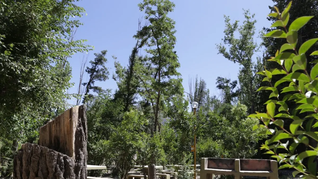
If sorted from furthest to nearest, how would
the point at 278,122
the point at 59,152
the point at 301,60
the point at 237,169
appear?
the point at 237,169 < the point at 59,152 < the point at 278,122 < the point at 301,60

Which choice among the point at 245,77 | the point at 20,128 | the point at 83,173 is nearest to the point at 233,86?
the point at 245,77

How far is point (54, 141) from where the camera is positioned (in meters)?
2.33

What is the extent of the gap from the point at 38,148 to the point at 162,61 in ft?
59.8

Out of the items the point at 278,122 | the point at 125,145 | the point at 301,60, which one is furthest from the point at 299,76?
the point at 125,145

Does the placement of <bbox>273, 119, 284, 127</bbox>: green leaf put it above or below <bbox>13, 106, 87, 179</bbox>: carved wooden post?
above

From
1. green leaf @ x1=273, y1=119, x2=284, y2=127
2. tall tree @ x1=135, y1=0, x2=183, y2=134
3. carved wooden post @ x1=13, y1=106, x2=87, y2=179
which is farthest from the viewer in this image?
tall tree @ x1=135, y1=0, x2=183, y2=134

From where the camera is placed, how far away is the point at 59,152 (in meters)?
2.21

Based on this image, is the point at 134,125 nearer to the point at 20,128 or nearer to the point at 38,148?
the point at 20,128

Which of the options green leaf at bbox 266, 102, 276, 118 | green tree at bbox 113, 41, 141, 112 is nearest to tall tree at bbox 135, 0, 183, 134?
green tree at bbox 113, 41, 141, 112

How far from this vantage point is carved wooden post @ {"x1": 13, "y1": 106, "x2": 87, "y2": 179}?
2191 millimetres

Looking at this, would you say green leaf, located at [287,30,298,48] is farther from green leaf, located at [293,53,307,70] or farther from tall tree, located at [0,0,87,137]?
tall tree, located at [0,0,87,137]

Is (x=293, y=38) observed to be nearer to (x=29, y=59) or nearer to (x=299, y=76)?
(x=299, y=76)

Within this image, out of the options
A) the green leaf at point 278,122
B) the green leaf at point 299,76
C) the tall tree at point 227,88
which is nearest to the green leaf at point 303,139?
the green leaf at point 278,122

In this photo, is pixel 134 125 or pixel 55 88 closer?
pixel 55 88
